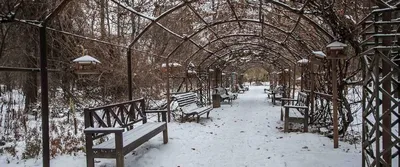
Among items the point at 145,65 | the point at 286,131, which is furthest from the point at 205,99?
the point at 286,131

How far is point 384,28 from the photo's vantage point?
320cm

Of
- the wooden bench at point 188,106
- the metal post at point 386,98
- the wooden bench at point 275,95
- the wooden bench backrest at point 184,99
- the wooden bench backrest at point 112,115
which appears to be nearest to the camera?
the metal post at point 386,98

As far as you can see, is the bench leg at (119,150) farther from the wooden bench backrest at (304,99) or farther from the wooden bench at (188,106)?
the wooden bench backrest at (304,99)

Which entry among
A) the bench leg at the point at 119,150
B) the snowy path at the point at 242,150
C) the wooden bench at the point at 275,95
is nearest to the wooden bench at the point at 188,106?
the snowy path at the point at 242,150

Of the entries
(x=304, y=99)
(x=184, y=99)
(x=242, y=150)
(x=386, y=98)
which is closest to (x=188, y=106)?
(x=184, y=99)

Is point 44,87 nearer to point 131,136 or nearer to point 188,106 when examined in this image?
point 131,136

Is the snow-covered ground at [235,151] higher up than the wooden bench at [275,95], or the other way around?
the wooden bench at [275,95]

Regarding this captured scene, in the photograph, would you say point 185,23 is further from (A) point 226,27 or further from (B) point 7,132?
(B) point 7,132

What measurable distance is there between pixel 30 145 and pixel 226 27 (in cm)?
649

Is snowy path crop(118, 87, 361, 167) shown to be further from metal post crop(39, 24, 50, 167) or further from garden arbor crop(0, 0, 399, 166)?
metal post crop(39, 24, 50, 167)

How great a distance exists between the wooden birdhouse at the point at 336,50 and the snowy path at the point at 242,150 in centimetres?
169

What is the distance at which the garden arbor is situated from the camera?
123 inches

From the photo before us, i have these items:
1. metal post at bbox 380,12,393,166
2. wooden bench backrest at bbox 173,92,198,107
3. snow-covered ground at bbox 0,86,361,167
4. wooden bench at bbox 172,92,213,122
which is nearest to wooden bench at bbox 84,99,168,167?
snow-covered ground at bbox 0,86,361,167

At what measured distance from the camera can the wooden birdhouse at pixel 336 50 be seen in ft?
16.7
